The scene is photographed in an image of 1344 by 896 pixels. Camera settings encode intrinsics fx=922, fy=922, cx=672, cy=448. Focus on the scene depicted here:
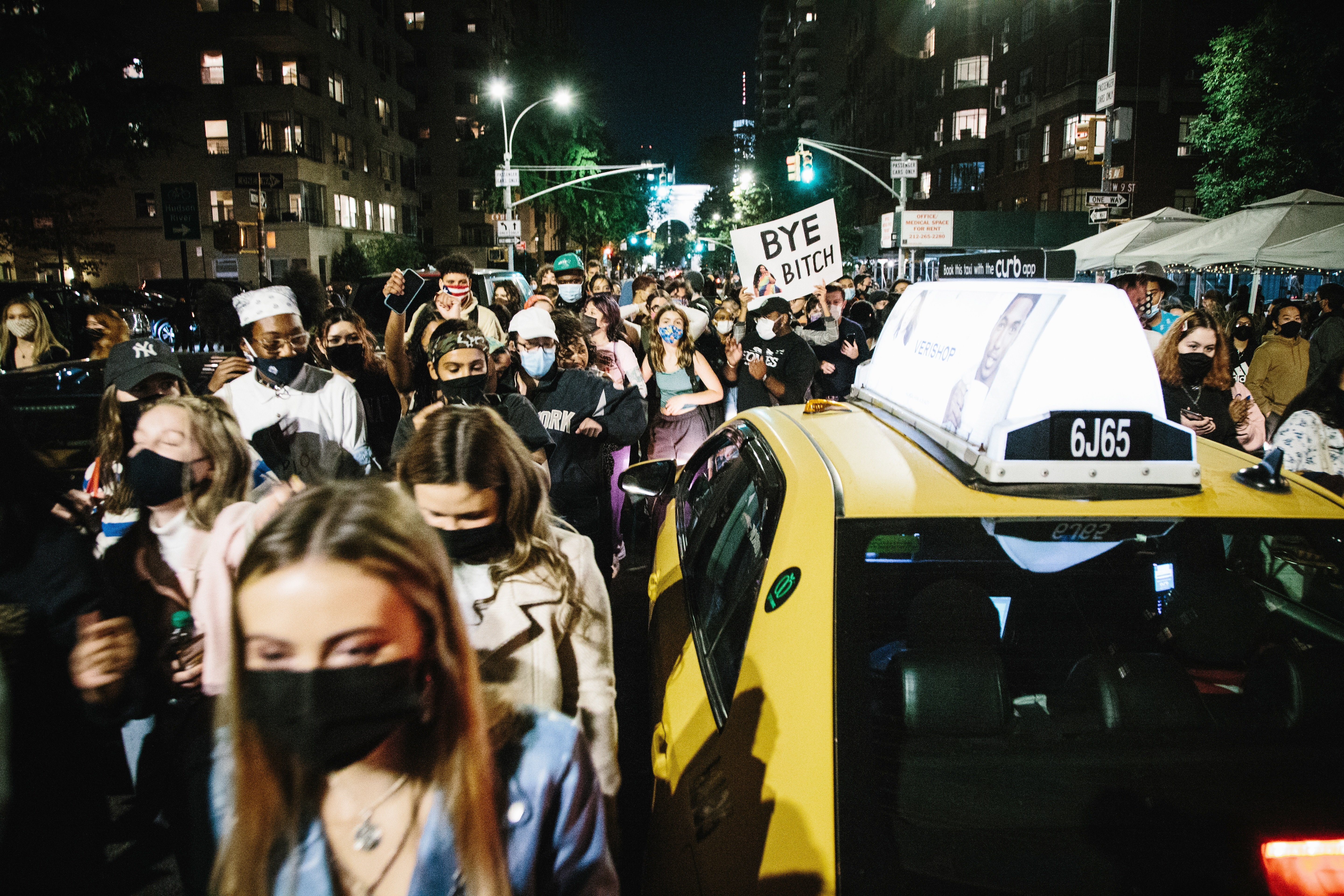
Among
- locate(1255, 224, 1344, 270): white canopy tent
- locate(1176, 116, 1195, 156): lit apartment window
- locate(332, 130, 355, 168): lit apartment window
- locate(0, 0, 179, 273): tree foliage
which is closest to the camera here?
locate(1255, 224, 1344, 270): white canopy tent

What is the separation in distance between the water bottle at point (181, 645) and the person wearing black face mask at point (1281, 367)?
901 centimetres

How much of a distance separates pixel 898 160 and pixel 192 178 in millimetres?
31270

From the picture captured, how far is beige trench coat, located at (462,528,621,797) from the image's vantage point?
246 centimetres

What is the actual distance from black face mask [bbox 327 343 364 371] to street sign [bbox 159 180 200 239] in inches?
481

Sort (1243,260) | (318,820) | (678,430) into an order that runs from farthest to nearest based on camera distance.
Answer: (1243,260) → (678,430) → (318,820)

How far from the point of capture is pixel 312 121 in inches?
1662

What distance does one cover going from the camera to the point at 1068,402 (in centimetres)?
245

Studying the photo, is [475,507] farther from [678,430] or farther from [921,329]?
[678,430]

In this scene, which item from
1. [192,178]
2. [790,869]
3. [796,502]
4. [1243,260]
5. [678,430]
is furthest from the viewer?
[192,178]

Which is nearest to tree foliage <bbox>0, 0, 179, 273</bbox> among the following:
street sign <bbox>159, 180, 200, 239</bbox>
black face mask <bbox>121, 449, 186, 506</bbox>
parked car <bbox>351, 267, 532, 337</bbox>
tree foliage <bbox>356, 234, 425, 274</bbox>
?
street sign <bbox>159, 180, 200, 239</bbox>

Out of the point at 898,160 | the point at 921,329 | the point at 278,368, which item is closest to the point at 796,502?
the point at 921,329

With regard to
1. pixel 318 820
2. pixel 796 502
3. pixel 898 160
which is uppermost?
pixel 898 160

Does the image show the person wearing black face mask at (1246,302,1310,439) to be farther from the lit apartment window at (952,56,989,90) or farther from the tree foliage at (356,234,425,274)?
the lit apartment window at (952,56,989,90)

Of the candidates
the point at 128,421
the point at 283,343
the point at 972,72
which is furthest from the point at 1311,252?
the point at 972,72
